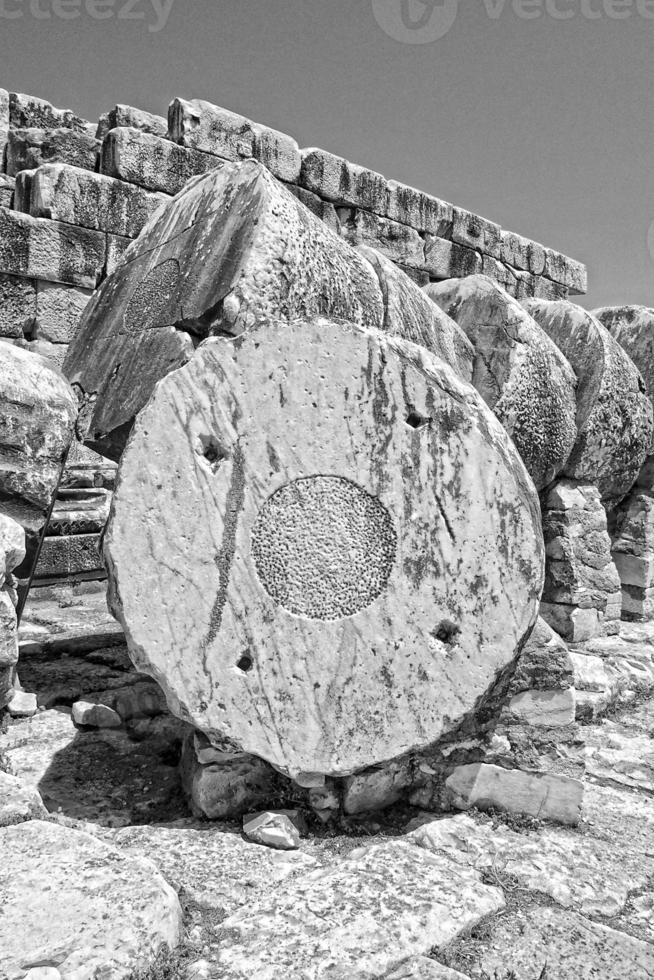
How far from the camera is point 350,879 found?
2.16 metres

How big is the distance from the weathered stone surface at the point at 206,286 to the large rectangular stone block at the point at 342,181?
171 inches

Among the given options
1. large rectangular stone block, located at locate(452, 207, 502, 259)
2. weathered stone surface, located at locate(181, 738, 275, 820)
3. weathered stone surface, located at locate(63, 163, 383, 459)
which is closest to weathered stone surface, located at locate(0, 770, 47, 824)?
weathered stone surface, located at locate(181, 738, 275, 820)

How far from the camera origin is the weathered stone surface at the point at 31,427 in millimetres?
3201

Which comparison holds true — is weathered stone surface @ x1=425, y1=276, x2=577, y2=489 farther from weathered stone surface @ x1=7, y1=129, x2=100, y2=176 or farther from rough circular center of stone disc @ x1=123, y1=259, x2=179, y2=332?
weathered stone surface @ x1=7, y1=129, x2=100, y2=176

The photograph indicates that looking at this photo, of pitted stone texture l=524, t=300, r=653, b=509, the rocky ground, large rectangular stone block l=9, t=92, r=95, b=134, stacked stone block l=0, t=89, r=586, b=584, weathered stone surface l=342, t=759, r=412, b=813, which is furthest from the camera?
large rectangular stone block l=9, t=92, r=95, b=134

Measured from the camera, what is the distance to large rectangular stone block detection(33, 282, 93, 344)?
238 inches

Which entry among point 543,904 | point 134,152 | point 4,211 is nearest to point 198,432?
point 543,904

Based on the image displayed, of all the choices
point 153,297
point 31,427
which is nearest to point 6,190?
point 153,297

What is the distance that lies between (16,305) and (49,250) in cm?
47

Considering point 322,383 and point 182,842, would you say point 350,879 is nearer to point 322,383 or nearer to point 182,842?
point 182,842

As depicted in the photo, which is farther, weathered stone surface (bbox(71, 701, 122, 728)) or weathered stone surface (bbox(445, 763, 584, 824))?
weathered stone surface (bbox(71, 701, 122, 728))

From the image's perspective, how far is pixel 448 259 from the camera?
9273mm

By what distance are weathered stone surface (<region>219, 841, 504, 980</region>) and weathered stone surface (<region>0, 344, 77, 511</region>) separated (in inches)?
72.8

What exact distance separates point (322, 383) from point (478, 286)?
A: 100 inches
